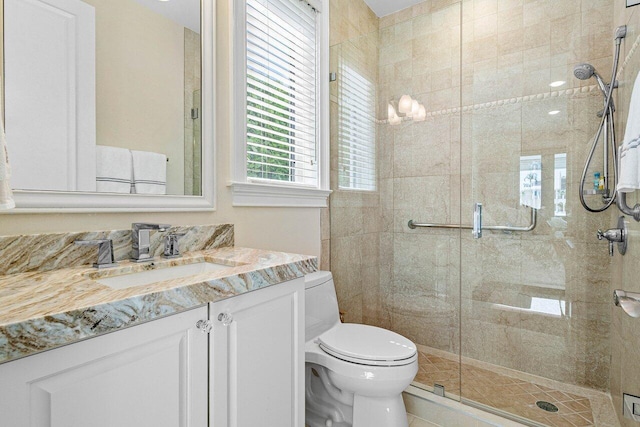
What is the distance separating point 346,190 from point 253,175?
815 millimetres

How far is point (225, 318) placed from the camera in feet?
2.79

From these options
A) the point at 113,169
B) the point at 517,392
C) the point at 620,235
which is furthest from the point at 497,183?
the point at 113,169

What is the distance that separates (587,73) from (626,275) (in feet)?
3.54

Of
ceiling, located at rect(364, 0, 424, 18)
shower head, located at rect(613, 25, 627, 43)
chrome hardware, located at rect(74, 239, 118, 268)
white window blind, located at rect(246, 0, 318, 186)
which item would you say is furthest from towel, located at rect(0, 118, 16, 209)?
ceiling, located at rect(364, 0, 424, 18)

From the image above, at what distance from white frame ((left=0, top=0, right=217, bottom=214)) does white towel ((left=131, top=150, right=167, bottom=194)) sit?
0.03 meters

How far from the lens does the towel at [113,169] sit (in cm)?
109

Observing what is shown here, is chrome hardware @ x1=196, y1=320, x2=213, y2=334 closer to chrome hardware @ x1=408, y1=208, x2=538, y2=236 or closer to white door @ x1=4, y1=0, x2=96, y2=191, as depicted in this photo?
white door @ x1=4, y1=0, x2=96, y2=191

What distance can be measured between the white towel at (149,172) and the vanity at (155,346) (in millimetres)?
280

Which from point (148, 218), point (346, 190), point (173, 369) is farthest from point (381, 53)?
point (173, 369)

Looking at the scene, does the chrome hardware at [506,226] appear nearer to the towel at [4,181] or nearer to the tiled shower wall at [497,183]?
the tiled shower wall at [497,183]

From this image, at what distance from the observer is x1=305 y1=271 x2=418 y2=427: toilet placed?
4.52ft

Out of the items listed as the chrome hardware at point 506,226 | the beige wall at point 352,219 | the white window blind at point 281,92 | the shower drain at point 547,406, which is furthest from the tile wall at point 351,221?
the shower drain at point 547,406

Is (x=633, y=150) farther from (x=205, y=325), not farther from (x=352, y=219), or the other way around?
(x=352, y=219)

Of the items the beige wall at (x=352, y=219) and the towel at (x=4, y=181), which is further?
the beige wall at (x=352, y=219)
